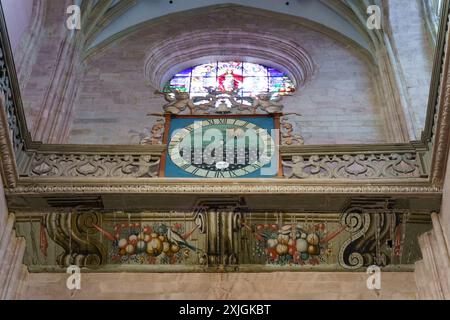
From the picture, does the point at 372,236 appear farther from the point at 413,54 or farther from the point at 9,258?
the point at 9,258

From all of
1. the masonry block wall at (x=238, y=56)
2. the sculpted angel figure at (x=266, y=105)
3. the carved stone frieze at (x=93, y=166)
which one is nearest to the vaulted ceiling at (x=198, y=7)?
the masonry block wall at (x=238, y=56)

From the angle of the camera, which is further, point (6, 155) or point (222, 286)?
point (222, 286)

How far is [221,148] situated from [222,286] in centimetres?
164

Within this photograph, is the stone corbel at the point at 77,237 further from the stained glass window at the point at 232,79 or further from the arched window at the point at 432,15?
the arched window at the point at 432,15

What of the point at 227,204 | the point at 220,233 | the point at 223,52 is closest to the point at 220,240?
the point at 220,233

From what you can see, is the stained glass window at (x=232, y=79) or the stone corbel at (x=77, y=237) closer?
the stone corbel at (x=77, y=237)

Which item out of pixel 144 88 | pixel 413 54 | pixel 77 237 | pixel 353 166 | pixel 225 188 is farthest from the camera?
pixel 144 88

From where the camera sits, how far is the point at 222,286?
792 centimetres

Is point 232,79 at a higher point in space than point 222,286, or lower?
higher

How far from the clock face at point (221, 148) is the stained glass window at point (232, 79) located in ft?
8.54

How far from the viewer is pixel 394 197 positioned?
785 centimetres

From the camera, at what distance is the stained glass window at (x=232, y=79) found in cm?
1170

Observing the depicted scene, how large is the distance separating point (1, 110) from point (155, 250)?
85.8 inches

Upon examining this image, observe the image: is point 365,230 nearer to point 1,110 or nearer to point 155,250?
point 155,250
